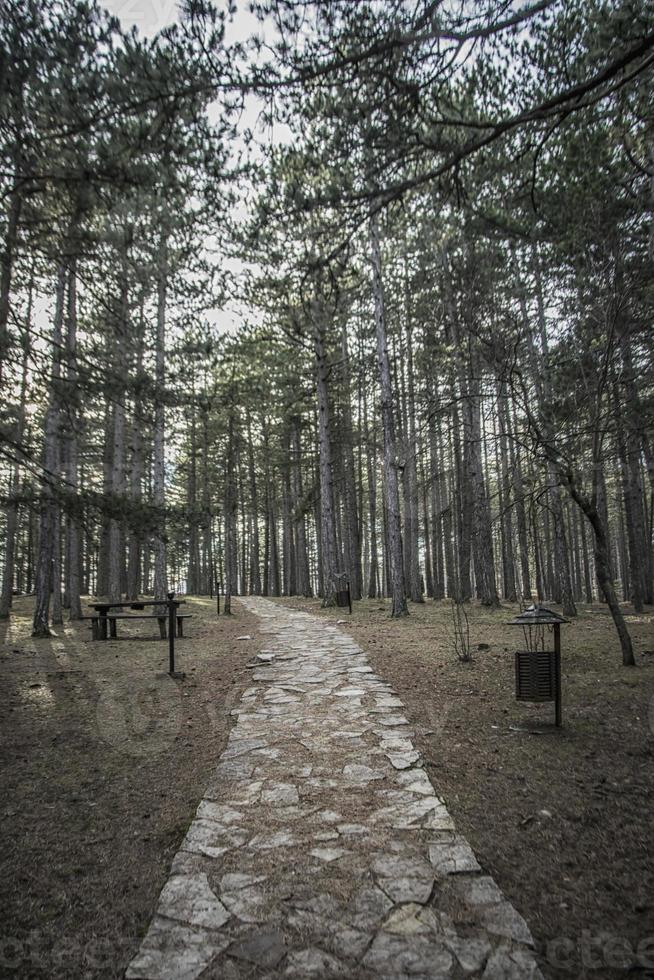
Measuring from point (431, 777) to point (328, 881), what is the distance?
4.63 ft

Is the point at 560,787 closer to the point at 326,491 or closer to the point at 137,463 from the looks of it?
the point at 326,491

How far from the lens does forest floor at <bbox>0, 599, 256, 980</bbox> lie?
7.31ft

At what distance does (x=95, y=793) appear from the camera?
3.63m

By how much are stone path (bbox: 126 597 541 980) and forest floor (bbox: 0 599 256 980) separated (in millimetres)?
178

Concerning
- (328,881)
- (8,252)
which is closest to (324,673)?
(328,881)

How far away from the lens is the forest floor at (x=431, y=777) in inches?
87.2

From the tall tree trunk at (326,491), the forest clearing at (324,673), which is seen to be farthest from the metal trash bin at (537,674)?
the tall tree trunk at (326,491)

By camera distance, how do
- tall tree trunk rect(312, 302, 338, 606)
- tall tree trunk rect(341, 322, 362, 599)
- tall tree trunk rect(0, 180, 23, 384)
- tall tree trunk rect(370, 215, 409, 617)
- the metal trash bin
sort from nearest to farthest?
the metal trash bin < tall tree trunk rect(0, 180, 23, 384) < tall tree trunk rect(370, 215, 409, 617) < tall tree trunk rect(312, 302, 338, 606) < tall tree trunk rect(341, 322, 362, 599)

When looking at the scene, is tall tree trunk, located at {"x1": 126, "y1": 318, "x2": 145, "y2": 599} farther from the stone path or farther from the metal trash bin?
the metal trash bin

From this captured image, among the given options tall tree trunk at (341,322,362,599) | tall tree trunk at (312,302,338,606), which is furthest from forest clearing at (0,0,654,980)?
tall tree trunk at (341,322,362,599)

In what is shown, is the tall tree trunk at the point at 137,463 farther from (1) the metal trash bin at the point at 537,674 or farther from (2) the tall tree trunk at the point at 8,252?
(1) the metal trash bin at the point at 537,674

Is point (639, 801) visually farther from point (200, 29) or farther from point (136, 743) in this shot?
point (200, 29)

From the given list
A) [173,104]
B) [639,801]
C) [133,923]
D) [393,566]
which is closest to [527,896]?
[639,801]

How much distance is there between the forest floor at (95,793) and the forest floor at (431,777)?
0.04ft
